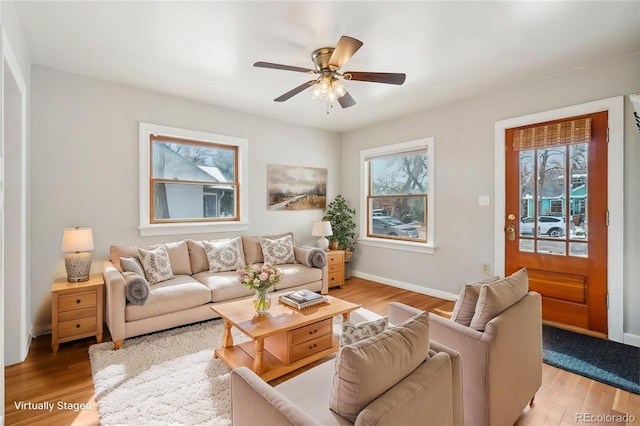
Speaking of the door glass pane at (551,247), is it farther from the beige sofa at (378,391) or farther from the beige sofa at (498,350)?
the beige sofa at (378,391)

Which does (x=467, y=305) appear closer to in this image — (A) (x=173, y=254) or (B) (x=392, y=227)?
(A) (x=173, y=254)

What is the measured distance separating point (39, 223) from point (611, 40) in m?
5.36

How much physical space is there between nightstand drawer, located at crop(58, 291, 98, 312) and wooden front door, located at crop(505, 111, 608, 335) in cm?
430

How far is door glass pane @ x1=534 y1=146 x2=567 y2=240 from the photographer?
10.4 feet

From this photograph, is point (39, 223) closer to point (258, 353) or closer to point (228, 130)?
point (228, 130)

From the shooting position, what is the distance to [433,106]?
4.18 meters

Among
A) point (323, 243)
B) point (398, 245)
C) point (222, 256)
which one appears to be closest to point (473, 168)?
point (398, 245)

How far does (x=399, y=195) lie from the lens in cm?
486

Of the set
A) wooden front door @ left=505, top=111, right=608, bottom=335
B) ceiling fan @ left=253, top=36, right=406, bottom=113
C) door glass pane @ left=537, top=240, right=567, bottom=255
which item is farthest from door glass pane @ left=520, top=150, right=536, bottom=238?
ceiling fan @ left=253, top=36, right=406, bottom=113

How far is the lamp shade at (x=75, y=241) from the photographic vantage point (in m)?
2.83

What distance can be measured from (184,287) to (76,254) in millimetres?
1018

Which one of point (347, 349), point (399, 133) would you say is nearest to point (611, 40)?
point (399, 133)

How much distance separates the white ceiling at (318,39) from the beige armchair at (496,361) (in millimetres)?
2022

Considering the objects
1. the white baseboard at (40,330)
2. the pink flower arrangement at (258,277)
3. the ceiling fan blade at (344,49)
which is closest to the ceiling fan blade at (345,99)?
the ceiling fan blade at (344,49)
